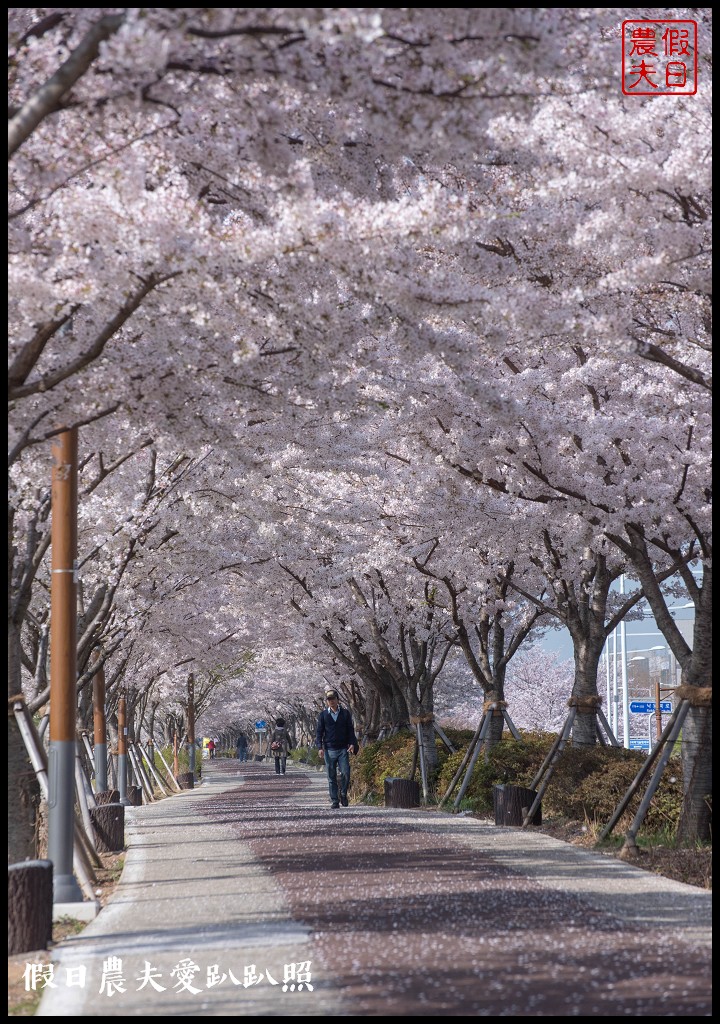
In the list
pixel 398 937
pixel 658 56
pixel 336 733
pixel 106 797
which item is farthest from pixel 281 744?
pixel 398 937

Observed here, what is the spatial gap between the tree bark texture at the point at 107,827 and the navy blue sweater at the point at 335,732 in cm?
525

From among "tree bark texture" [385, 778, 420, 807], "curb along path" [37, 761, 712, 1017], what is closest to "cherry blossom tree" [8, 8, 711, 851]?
"curb along path" [37, 761, 712, 1017]

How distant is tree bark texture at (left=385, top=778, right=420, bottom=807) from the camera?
23000mm

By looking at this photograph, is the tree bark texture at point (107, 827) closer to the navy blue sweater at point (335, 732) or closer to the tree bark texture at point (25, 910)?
the navy blue sweater at point (335, 732)

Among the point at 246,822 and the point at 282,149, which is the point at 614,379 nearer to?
the point at 282,149

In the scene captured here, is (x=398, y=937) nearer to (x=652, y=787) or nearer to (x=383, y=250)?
(x=383, y=250)

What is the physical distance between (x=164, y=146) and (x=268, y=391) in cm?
355

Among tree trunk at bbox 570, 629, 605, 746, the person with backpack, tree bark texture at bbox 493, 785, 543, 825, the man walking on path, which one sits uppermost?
tree trunk at bbox 570, 629, 605, 746

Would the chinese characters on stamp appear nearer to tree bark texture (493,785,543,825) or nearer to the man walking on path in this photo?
tree bark texture (493,785,543,825)

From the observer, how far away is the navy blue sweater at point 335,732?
72.5 feet

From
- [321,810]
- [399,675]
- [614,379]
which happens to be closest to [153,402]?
[614,379]

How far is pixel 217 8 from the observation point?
6055mm

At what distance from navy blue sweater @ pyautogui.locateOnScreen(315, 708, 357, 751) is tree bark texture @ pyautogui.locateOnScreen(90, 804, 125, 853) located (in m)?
5.25

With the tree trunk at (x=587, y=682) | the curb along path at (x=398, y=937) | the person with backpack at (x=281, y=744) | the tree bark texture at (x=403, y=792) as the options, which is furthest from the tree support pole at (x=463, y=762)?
the person with backpack at (x=281, y=744)
